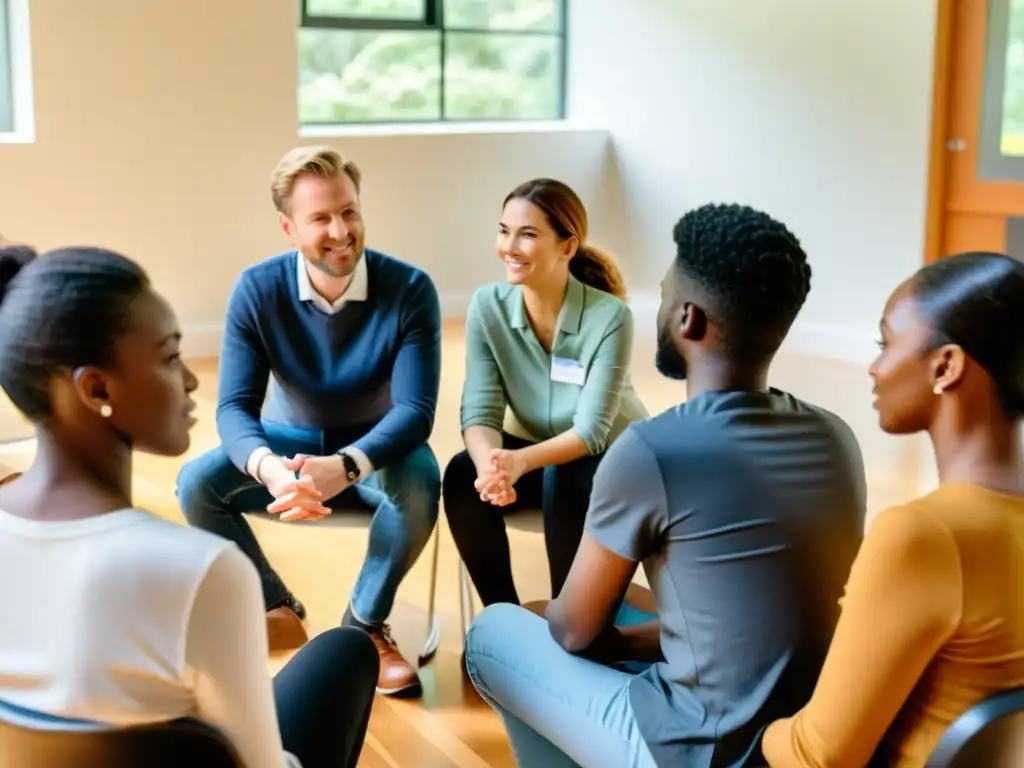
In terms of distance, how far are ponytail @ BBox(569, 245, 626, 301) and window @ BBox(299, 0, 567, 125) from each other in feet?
14.2

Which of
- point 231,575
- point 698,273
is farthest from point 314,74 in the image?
point 231,575

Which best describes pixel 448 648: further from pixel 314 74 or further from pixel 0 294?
pixel 314 74

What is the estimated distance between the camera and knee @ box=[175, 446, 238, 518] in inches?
108

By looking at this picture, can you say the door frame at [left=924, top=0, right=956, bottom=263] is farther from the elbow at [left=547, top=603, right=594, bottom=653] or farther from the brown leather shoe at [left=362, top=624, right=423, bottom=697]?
the elbow at [left=547, top=603, right=594, bottom=653]

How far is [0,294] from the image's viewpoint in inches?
70.1

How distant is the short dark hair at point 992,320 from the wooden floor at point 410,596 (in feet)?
4.52

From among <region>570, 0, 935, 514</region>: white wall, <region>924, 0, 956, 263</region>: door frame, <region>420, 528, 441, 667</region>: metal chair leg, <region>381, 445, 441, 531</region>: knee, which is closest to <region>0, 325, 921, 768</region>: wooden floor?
<region>420, 528, 441, 667</region>: metal chair leg

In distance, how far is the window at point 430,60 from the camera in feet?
22.8

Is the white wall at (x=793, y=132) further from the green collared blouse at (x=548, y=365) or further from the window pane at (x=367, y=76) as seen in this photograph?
the green collared blouse at (x=548, y=365)

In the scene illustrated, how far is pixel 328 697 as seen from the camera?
62.8 inches

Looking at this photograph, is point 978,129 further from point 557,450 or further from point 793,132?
point 557,450

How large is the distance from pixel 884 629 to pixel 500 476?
1.40 m

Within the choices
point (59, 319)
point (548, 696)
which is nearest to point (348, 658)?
point (548, 696)

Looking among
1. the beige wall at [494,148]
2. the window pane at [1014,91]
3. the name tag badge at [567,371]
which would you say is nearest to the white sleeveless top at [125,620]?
the name tag badge at [567,371]
